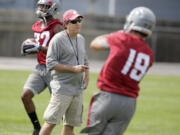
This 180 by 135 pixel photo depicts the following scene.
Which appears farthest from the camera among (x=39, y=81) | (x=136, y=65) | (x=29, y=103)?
(x=29, y=103)

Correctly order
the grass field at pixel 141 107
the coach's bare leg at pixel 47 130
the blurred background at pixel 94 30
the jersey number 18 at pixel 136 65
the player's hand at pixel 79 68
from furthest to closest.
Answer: the blurred background at pixel 94 30, the grass field at pixel 141 107, the coach's bare leg at pixel 47 130, the player's hand at pixel 79 68, the jersey number 18 at pixel 136 65

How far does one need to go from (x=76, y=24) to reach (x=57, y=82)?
850 mm

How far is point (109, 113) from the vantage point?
719 cm

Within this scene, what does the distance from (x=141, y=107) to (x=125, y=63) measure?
8813 mm

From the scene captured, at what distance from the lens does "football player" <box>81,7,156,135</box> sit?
282 inches

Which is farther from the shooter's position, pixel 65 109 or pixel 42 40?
pixel 42 40

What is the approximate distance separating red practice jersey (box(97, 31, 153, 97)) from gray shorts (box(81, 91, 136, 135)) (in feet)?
0.26

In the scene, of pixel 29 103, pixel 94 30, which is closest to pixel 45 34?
pixel 29 103

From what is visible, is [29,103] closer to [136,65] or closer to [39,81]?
[39,81]

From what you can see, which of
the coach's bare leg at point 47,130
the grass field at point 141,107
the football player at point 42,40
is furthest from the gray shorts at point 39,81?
the grass field at point 141,107

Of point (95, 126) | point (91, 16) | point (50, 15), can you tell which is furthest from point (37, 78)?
point (91, 16)

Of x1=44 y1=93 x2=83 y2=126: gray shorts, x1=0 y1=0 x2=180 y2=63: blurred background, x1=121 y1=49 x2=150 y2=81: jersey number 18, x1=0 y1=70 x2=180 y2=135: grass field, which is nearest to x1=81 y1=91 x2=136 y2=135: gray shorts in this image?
x1=121 y1=49 x2=150 y2=81: jersey number 18

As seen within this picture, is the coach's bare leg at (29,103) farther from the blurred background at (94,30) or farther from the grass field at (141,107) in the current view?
the blurred background at (94,30)

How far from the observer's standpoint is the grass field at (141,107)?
12188 mm
